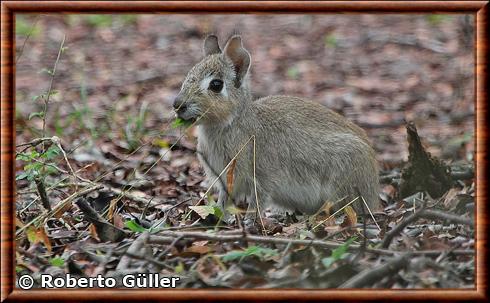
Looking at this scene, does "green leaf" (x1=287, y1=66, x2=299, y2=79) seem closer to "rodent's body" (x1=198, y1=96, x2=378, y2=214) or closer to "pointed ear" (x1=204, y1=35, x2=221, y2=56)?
"rodent's body" (x1=198, y1=96, x2=378, y2=214)

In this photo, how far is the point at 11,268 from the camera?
5.68m

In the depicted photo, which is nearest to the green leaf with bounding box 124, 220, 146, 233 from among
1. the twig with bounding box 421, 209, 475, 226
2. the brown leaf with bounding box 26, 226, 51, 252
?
the brown leaf with bounding box 26, 226, 51, 252

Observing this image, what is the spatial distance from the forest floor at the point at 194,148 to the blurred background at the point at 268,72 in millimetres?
37

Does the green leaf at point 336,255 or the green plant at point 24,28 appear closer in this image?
the green leaf at point 336,255

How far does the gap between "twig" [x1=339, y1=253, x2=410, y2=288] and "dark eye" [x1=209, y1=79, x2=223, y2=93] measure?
8.75 feet

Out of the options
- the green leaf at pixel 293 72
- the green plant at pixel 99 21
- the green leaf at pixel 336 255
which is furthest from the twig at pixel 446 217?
the green plant at pixel 99 21

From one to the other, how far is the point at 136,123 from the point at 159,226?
3983 millimetres

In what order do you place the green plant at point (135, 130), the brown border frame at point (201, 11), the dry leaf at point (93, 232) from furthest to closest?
the green plant at point (135, 130)
the dry leaf at point (93, 232)
the brown border frame at point (201, 11)

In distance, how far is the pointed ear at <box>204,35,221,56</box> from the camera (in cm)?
794

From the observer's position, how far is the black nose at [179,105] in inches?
281

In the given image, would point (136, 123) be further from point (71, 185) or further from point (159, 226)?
point (159, 226)

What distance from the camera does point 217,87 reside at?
24.6 feet

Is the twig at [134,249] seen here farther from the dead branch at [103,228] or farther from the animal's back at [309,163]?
the animal's back at [309,163]

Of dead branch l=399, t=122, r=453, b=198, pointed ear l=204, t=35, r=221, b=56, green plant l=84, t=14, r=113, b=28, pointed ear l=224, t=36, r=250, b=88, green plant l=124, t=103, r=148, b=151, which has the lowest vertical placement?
dead branch l=399, t=122, r=453, b=198
